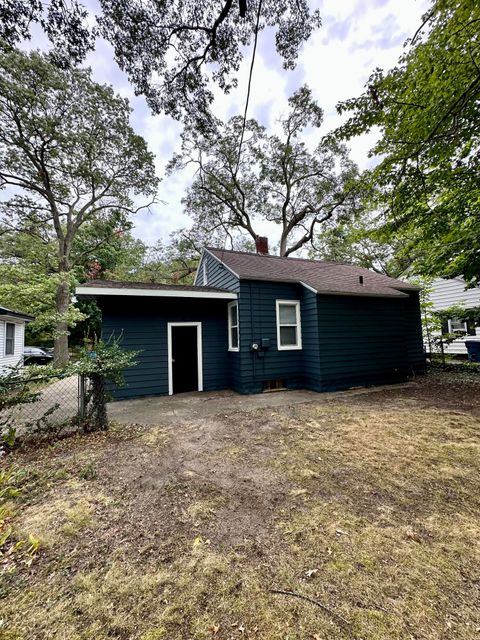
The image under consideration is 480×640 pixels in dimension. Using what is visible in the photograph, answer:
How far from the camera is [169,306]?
7.52 m

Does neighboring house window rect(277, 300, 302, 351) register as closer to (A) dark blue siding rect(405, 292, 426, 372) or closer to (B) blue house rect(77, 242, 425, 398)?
(B) blue house rect(77, 242, 425, 398)

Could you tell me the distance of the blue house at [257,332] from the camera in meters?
7.09

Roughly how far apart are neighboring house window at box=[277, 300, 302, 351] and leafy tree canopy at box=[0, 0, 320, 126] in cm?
500

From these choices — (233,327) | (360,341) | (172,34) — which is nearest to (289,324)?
(233,327)

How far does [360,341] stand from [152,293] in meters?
5.96

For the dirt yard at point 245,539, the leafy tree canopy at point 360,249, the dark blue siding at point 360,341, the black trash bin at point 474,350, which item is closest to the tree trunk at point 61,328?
the dirt yard at point 245,539

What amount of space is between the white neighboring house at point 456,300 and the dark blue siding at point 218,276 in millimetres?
10252

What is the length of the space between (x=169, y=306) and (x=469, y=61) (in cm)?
779

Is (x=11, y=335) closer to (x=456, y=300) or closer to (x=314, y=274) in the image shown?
(x=314, y=274)

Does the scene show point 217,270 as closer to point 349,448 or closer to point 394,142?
point 394,142

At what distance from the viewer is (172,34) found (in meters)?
Result: 4.50

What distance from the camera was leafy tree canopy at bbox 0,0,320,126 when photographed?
3.82 meters

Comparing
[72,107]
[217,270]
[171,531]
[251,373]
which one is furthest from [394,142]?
[72,107]

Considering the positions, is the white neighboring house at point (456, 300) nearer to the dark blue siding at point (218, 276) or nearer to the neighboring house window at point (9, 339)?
the dark blue siding at point (218, 276)
